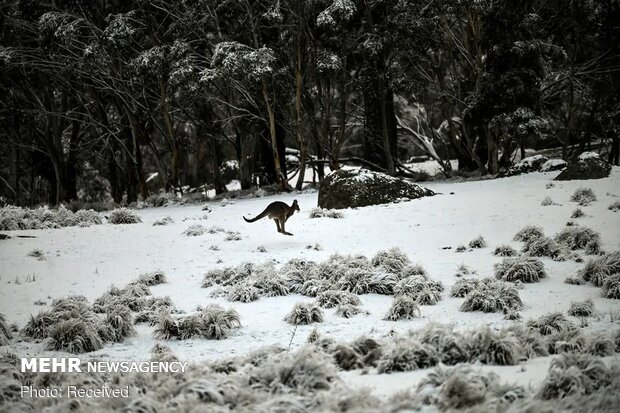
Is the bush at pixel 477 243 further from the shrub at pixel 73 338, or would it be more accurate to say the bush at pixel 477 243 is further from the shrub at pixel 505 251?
the shrub at pixel 73 338

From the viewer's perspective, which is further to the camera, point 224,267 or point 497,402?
point 224,267

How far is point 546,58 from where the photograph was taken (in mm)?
20844

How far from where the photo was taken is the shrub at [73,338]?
22.1ft

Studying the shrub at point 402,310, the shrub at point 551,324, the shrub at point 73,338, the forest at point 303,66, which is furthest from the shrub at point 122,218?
the shrub at point 551,324

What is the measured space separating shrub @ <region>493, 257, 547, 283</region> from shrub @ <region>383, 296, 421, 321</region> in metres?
2.12

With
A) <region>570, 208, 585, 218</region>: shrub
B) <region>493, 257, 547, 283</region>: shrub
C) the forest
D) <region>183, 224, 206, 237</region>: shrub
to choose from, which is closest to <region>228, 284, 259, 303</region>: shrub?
<region>493, 257, 547, 283</region>: shrub

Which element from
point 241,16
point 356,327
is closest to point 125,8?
point 241,16

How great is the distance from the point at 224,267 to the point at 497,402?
22.7 ft

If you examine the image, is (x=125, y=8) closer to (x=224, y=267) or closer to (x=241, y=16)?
(x=241, y=16)

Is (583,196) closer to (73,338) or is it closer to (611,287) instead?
(611,287)

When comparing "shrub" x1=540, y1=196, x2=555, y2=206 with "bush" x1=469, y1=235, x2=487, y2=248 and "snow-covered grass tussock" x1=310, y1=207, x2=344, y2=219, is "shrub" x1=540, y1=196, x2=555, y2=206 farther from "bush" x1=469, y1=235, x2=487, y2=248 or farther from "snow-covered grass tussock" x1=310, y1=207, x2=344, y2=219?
"snow-covered grass tussock" x1=310, y1=207, x2=344, y2=219

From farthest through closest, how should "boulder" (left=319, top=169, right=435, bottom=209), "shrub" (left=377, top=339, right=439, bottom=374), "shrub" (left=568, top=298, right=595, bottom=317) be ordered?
"boulder" (left=319, top=169, right=435, bottom=209) → "shrub" (left=568, top=298, right=595, bottom=317) → "shrub" (left=377, top=339, right=439, bottom=374)

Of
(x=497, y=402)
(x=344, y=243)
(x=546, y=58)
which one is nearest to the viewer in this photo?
(x=497, y=402)

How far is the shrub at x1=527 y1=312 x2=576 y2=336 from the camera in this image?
650 centimetres
